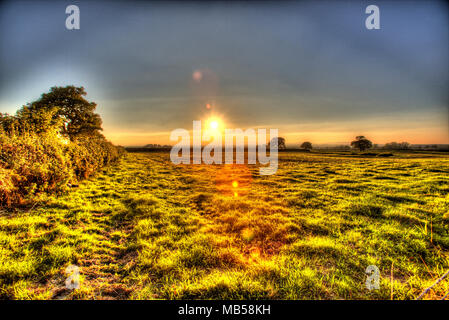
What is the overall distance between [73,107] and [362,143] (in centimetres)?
9574

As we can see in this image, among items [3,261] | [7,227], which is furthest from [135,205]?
[3,261]

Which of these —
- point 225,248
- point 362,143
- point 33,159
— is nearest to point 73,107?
point 33,159

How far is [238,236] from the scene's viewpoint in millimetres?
4234

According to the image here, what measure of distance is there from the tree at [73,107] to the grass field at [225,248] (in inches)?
992

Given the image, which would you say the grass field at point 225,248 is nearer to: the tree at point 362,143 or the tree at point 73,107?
the tree at point 73,107

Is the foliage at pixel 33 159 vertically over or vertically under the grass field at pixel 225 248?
over

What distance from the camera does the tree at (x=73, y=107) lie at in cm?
2334

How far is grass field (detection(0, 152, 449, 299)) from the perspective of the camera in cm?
245

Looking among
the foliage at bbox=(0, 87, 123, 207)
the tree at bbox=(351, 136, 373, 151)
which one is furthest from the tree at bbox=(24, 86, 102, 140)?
the tree at bbox=(351, 136, 373, 151)

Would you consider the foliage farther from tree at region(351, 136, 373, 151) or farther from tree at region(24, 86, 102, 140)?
tree at region(351, 136, 373, 151)

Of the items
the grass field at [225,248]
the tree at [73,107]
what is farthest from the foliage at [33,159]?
the tree at [73,107]

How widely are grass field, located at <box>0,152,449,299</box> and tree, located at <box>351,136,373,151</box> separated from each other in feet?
269

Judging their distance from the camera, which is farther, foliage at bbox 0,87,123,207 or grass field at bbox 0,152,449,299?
foliage at bbox 0,87,123,207
